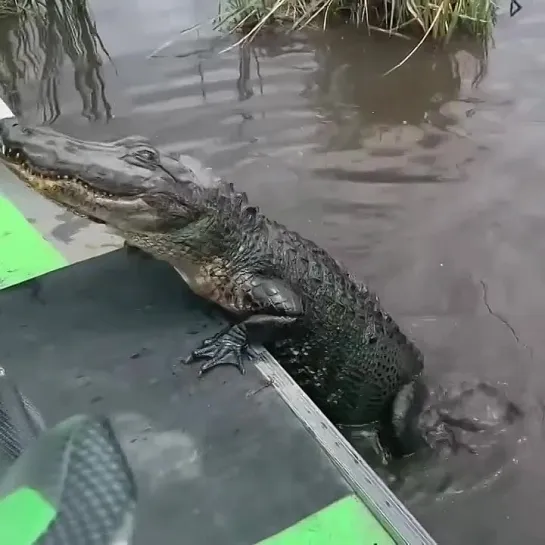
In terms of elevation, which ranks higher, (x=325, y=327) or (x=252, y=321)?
(x=252, y=321)

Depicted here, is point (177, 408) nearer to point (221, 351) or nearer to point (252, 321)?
point (221, 351)

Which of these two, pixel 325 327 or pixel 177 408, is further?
pixel 325 327

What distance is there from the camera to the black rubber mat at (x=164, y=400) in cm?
163

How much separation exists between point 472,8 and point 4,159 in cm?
407

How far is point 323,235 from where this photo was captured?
3898mm

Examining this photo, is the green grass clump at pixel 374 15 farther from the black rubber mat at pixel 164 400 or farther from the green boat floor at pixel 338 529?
the green boat floor at pixel 338 529

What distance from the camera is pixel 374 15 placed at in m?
5.50

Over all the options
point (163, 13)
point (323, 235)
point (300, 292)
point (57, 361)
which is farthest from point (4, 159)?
point (163, 13)

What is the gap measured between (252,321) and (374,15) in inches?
155

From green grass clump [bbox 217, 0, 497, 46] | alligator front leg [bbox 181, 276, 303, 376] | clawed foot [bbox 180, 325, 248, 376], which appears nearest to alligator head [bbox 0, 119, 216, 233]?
alligator front leg [bbox 181, 276, 303, 376]

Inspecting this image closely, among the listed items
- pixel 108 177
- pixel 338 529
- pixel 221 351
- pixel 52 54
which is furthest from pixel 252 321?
pixel 52 54

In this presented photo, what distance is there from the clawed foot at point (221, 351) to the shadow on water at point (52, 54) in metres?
2.89

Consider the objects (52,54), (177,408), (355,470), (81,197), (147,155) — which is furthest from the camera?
(52,54)

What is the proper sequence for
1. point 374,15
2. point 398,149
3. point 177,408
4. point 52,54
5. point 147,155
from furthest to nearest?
1. point 374,15
2. point 52,54
3. point 398,149
4. point 147,155
5. point 177,408
